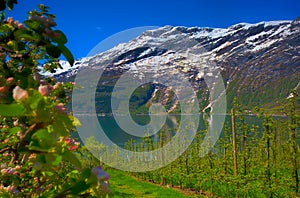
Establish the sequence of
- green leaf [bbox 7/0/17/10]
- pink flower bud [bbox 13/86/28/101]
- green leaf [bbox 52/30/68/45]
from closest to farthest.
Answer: pink flower bud [bbox 13/86/28/101], green leaf [bbox 52/30/68/45], green leaf [bbox 7/0/17/10]

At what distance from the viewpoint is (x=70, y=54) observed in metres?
1.03

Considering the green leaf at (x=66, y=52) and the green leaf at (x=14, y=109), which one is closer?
the green leaf at (x=14, y=109)

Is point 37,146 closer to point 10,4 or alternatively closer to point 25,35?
point 25,35

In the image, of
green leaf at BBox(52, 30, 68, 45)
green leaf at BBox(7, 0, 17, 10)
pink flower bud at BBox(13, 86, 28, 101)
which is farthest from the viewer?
green leaf at BBox(7, 0, 17, 10)

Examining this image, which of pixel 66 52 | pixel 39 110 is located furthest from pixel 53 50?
pixel 39 110

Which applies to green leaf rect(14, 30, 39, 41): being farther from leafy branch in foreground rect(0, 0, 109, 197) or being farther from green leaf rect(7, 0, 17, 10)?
green leaf rect(7, 0, 17, 10)

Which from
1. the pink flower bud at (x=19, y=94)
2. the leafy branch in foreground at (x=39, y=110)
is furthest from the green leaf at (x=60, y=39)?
the pink flower bud at (x=19, y=94)

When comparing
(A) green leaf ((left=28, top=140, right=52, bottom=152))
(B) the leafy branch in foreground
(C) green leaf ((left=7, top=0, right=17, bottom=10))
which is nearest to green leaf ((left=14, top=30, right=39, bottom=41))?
(B) the leafy branch in foreground

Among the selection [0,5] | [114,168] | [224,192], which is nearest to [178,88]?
[114,168]

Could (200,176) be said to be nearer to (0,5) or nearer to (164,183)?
(164,183)

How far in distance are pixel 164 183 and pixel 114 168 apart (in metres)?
11.6

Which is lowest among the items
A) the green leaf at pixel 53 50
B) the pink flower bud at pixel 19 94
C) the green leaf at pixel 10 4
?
the pink flower bud at pixel 19 94

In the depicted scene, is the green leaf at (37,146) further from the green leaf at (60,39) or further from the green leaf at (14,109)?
the green leaf at (60,39)

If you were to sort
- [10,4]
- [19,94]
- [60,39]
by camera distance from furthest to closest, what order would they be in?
[10,4] → [60,39] → [19,94]
